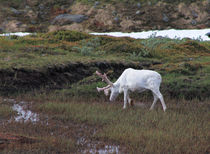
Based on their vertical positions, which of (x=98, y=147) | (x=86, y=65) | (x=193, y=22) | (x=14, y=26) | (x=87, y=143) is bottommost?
(x=193, y=22)

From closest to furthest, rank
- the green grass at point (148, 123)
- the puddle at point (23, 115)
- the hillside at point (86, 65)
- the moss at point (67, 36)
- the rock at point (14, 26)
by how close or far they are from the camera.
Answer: the green grass at point (148, 123)
the puddle at point (23, 115)
the hillside at point (86, 65)
the moss at point (67, 36)
the rock at point (14, 26)

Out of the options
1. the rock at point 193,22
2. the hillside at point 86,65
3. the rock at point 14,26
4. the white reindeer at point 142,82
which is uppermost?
the white reindeer at point 142,82

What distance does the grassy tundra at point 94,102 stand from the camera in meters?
8.32

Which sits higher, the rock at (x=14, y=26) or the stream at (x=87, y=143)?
the stream at (x=87, y=143)

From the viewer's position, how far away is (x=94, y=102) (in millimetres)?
13625

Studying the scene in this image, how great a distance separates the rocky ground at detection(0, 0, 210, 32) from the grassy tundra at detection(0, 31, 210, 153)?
22419 mm

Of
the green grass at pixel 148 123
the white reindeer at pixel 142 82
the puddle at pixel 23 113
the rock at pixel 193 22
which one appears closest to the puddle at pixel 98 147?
the green grass at pixel 148 123

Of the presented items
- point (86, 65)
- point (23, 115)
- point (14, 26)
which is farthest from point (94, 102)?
point (14, 26)

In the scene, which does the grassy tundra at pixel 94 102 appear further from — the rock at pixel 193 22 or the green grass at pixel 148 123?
the rock at pixel 193 22

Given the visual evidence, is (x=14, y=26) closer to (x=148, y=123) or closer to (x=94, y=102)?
(x=94, y=102)

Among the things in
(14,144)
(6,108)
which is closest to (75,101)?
(6,108)

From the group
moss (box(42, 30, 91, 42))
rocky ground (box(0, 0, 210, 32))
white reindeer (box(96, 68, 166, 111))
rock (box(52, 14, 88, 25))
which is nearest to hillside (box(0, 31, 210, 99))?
moss (box(42, 30, 91, 42))

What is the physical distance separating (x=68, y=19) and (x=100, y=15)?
4689 mm

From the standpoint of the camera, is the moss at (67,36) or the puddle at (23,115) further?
the moss at (67,36)
